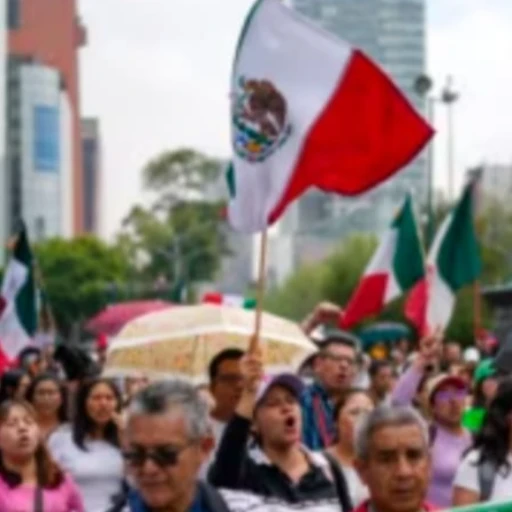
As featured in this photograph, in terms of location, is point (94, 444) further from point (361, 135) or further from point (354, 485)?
point (361, 135)

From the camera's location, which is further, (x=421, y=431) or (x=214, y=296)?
(x=214, y=296)

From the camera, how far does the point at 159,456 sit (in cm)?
516

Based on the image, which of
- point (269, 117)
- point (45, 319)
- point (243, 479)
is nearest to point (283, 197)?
point (269, 117)

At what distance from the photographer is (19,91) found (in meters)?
140

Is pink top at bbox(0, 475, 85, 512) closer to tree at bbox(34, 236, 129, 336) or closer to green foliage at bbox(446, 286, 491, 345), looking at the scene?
green foliage at bbox(446, 286, 491, 345)

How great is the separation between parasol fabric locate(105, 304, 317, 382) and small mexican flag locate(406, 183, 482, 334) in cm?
362

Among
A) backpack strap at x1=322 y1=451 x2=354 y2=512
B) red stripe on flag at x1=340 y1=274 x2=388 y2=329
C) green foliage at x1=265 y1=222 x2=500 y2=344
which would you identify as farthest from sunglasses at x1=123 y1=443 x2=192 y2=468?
green foliage at x1=265 y1=222 x2=500 y2=344

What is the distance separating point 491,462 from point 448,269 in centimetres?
785

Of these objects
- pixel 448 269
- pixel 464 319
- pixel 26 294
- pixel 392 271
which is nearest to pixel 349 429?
pixel 448 269

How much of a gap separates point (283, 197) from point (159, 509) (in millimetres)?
3134

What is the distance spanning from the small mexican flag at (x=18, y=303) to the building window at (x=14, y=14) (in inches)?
5373

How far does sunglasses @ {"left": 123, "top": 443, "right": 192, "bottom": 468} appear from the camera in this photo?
5.16 metres

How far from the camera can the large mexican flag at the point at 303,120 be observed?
325 inches

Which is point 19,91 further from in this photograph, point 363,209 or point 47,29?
point 363,209
